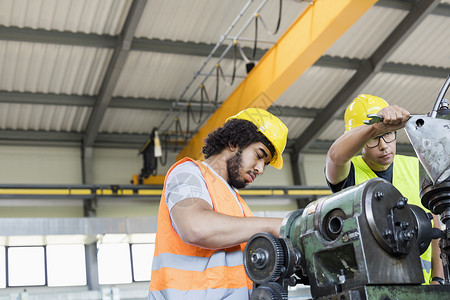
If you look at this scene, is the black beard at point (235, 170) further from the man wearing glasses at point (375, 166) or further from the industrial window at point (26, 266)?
the industrial window at point (26, 266)

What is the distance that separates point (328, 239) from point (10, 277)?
830cm

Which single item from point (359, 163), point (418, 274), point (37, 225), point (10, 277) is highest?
point (37, 225)

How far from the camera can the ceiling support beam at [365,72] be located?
29.2 ft

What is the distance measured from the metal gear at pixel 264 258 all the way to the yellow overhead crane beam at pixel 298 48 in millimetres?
4703

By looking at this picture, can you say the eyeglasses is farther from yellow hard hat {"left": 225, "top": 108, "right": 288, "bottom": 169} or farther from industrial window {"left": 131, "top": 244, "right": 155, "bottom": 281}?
industrial window {"left": 131, "top": 244, "right": 155, "bottom": 281}

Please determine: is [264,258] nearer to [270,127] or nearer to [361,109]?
[270,127]

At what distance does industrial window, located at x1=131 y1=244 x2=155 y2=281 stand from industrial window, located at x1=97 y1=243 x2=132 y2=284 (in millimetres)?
100

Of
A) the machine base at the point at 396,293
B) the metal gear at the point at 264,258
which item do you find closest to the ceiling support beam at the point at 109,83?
the metal gear at the point at 264,258

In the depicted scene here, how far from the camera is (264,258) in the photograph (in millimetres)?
1408

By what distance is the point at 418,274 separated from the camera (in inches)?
53.1

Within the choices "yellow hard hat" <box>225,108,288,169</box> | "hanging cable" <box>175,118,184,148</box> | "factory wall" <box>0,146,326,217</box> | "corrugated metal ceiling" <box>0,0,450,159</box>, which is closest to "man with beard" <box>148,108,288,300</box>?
"yellow hard hat" <box>225,108,288,169</box>

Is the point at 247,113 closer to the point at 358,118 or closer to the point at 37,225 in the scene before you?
the point at 358,118

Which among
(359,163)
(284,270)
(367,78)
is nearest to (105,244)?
(367,78)

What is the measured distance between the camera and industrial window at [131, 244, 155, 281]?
9477mm
